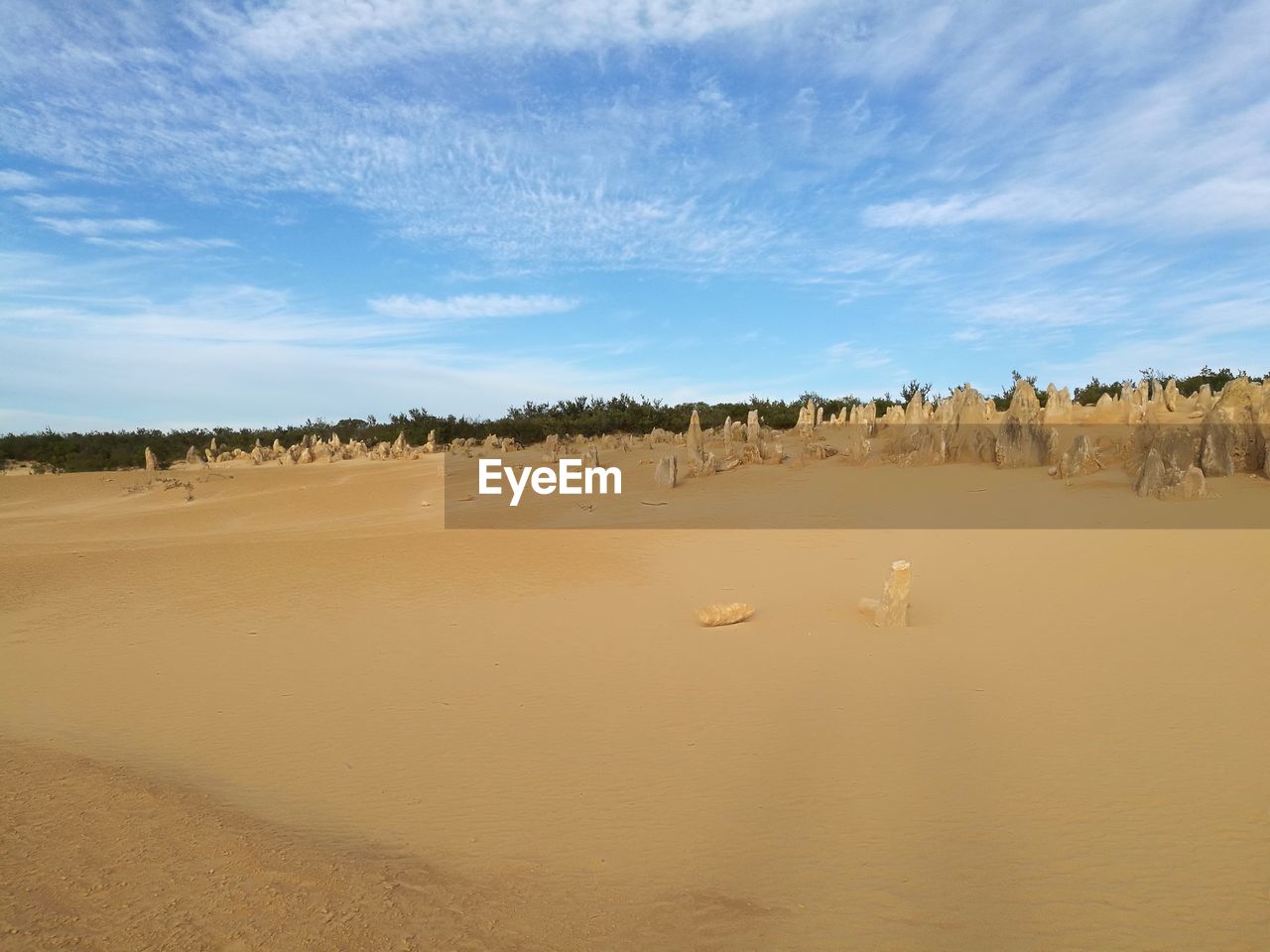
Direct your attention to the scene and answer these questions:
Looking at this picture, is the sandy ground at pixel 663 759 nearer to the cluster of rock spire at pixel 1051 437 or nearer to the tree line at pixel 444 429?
the cluster of rock spire at pixel 1051 437

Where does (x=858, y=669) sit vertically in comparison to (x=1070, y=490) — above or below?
below

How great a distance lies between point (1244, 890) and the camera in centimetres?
292

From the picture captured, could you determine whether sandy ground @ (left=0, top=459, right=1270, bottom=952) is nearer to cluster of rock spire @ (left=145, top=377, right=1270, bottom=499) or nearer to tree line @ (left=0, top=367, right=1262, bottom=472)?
cluster of rock spire @ (left=145, top=377, right=1270, bottom=499)

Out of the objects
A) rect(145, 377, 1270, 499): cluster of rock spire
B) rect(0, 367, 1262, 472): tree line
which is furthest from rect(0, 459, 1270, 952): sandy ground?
rect(0, 367, 1262, 472): tree line

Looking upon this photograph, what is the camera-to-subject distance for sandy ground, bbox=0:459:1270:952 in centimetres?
292

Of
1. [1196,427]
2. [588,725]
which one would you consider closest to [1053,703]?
[588,725]

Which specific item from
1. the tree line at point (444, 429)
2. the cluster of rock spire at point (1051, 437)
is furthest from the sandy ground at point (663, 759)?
the tree line at point (444, 429)

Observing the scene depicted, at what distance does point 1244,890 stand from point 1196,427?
35.6 ft

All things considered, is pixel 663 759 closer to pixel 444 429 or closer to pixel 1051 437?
pixel 1051 437

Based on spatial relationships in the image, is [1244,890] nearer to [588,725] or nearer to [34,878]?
[588,725]

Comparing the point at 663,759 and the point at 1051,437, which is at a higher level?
the point at 1051,437

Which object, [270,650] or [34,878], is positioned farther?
[270,650]

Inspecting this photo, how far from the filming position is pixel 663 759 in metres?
4.45

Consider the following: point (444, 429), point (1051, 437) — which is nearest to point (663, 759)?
point (1051, 437)
